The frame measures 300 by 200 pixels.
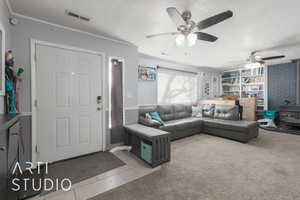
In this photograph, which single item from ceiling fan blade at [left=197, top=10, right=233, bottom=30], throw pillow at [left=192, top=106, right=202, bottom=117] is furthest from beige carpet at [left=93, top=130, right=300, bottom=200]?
ceiling fan blade at [left=197, top=10, right=233, bottom=30]

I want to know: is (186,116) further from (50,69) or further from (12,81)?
(12,81)

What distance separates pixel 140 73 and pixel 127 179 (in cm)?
286

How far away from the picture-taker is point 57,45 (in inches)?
93.2

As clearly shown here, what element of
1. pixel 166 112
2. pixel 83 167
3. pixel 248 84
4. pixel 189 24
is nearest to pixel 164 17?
pixel 189 24

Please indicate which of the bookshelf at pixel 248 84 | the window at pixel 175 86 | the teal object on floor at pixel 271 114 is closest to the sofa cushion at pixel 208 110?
the window at pixel 175 86

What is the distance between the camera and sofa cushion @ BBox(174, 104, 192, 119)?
4445 mm

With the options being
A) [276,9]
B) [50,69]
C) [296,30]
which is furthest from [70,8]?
[296,30]

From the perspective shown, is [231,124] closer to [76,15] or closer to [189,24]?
[189,24]

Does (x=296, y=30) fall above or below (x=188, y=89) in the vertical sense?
above

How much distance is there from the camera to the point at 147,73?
418 centimetres

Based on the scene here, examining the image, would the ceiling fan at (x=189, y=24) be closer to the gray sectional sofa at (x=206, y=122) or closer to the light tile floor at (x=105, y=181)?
the gray sectional sofa at (x=206, y=122)

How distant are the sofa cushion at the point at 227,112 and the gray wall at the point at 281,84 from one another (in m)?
2.77

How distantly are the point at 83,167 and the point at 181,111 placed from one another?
10.9 ft

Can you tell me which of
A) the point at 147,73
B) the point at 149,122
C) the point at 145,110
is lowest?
the point at 149,122
